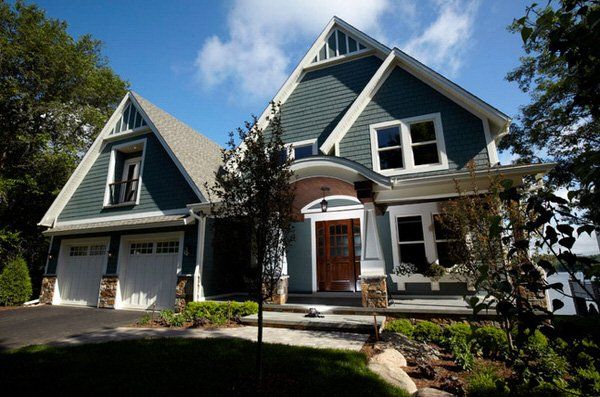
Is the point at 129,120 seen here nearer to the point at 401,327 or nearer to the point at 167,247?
the point at 167,247

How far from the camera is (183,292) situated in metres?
10.1

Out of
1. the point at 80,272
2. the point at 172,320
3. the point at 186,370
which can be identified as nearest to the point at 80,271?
the point at 80,272

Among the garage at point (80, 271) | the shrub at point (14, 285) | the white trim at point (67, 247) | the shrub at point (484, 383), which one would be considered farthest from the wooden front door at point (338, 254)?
the shrub at point (14, 285)

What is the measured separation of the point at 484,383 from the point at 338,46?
39.5 ft

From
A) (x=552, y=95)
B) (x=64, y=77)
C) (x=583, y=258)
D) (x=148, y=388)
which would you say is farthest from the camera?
(x=64, y=77)

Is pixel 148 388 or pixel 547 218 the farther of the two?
pixel 148 388

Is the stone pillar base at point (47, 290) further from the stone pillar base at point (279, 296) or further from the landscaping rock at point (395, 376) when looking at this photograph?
the landscaping rock at point (395, 376)

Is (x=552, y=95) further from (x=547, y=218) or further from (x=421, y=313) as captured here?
(x=547, y=218)

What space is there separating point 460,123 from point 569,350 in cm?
899

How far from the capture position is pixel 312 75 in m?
12.7

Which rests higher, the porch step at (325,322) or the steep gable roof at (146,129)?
the steep gable roof at (146,129)

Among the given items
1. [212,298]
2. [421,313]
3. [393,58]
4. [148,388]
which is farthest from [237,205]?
[393,58]

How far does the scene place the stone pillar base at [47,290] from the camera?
12938 mm

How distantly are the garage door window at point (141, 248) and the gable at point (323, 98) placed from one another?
692 cm
